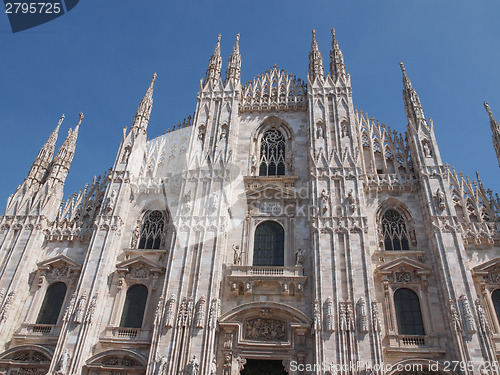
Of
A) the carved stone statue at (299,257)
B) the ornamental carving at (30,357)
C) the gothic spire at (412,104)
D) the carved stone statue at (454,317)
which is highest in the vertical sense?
the gothic spire at (412,104)

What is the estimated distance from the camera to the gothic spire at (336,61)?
25180 mm

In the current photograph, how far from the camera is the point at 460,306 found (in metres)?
16.5

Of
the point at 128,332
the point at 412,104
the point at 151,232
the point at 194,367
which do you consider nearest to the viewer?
the point at 194,367

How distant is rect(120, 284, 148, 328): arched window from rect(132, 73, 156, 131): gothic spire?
1030 centimetres

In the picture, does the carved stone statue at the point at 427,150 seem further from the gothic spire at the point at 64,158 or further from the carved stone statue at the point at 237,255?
the gothic spire at the point at 64,158

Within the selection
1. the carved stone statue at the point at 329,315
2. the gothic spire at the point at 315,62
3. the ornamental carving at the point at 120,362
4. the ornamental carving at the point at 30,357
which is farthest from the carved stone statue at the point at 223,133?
the ornamental carving at the point at 30,357

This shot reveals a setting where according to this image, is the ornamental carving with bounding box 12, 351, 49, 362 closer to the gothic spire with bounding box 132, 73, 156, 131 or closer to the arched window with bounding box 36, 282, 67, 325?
→ the arched window with bounding box 36, 282, 67, 325

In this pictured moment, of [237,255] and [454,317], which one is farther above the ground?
[237,255]

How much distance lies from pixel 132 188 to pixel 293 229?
31.1 feet

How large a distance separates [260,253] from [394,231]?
697 cm

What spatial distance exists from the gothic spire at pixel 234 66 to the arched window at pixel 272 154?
468cm

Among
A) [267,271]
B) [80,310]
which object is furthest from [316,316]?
[80,310]

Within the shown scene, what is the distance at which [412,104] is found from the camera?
2316 cm

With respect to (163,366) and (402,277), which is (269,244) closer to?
(402,277)
